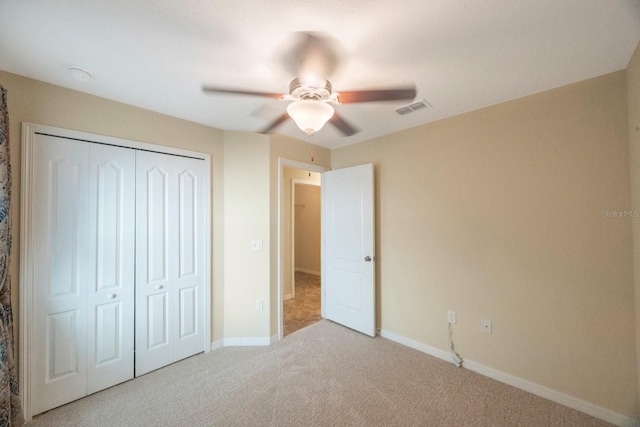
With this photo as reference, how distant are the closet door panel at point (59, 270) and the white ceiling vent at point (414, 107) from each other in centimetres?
269

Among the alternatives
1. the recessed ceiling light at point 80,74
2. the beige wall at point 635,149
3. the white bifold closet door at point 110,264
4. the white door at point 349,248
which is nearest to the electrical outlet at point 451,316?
the white door at point 349,248

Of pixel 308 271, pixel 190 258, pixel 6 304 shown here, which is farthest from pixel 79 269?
pixel 308 271

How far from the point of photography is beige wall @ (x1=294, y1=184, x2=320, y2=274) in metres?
6.23

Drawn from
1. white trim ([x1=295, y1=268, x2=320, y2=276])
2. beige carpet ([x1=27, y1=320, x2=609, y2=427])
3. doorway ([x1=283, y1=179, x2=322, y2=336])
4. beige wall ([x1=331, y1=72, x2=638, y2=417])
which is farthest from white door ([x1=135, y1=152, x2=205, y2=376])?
white trim ([x1=295, y1=268, x2=320, y2=276])

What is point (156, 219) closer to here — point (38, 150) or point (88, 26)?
point (38, 150)

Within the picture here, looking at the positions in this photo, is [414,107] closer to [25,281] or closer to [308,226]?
[25,281]

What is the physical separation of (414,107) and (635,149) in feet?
4.72

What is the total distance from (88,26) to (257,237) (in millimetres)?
2018

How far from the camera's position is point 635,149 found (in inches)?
61.4

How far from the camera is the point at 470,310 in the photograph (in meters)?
2.31

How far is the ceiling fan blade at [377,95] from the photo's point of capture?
71.8 inches

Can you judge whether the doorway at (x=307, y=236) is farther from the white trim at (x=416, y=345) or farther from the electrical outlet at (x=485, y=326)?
the electrical outlet at (x=485, y=326)

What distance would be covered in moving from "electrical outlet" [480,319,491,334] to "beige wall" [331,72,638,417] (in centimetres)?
4

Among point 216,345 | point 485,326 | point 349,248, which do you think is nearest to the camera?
point 485,326
